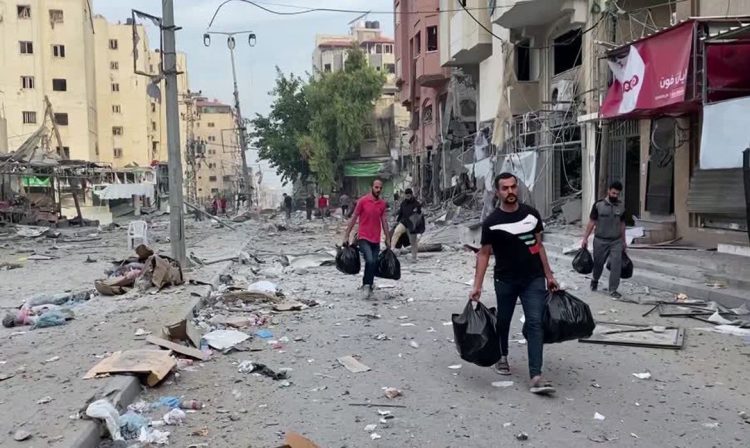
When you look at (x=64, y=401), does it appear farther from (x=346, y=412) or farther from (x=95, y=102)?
(x=95, y=102)

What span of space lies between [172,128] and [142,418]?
893 cm

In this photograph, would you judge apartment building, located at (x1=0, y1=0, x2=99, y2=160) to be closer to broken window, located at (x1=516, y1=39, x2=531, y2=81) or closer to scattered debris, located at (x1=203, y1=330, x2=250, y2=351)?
broken window, located at (x1=516, y1=39, x2=531, y2=81)

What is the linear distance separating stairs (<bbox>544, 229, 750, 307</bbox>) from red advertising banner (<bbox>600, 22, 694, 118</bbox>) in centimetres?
267

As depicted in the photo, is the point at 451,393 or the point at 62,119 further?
the point at 62,119

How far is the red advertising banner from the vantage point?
11164 millimetres

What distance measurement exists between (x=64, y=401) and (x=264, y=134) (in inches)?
1931

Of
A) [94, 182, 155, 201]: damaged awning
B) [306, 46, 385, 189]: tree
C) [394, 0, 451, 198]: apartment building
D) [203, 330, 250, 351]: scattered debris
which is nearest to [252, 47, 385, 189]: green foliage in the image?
[306, 46, 385, 189]: tree

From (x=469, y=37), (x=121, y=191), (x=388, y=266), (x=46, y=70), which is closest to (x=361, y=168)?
(x=121, y=191)

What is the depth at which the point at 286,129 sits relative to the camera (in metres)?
52.2

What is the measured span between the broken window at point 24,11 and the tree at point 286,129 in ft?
82.6

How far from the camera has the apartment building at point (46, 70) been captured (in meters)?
60.6

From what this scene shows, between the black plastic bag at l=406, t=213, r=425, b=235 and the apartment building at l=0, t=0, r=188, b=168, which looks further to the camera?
the apartment building at l=0, t=0, r=188, b=168

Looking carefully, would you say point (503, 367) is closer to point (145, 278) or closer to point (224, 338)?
point (224, 338)

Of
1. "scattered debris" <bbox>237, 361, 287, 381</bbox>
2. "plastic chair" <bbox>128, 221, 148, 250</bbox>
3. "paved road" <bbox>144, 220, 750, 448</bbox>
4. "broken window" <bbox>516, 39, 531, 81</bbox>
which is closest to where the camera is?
"paved road" <bbox>144, 220, 750, 448</bbox>
